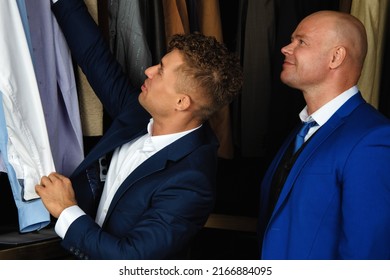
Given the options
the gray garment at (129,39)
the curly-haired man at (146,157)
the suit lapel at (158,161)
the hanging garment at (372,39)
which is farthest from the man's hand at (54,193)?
the hanging garment at (372,39)

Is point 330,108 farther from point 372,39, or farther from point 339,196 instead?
point 372,39

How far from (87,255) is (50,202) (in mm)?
199

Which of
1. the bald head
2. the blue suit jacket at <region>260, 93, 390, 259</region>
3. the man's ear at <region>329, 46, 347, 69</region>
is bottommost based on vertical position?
the blue suit jacket at <region>260, 93, 390, 259</region>

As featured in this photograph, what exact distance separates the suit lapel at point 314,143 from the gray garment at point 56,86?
0.75 m

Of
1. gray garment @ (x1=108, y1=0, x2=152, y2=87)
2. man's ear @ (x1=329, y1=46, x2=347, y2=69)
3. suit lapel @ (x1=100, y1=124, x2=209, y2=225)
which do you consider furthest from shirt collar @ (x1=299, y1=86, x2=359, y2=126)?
gray garment @ (x1=108, y1=0, x2=152, y2=87)

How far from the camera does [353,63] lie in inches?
77.3

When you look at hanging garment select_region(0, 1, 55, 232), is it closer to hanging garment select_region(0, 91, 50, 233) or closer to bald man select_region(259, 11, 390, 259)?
hanging garment select_region(0, 91, 50, 233)

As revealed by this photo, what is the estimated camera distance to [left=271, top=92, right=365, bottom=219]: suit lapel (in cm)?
Result: 185

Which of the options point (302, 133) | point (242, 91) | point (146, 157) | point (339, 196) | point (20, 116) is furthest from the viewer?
point (242, 91)

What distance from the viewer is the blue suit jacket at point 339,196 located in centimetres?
174

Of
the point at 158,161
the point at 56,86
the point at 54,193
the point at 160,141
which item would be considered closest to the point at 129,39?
the point at 56,86

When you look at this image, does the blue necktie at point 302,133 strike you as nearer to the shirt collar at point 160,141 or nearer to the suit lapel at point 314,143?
the suit lapel at point 314,143

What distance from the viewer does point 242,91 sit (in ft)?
8.73

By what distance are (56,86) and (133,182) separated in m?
0.46
